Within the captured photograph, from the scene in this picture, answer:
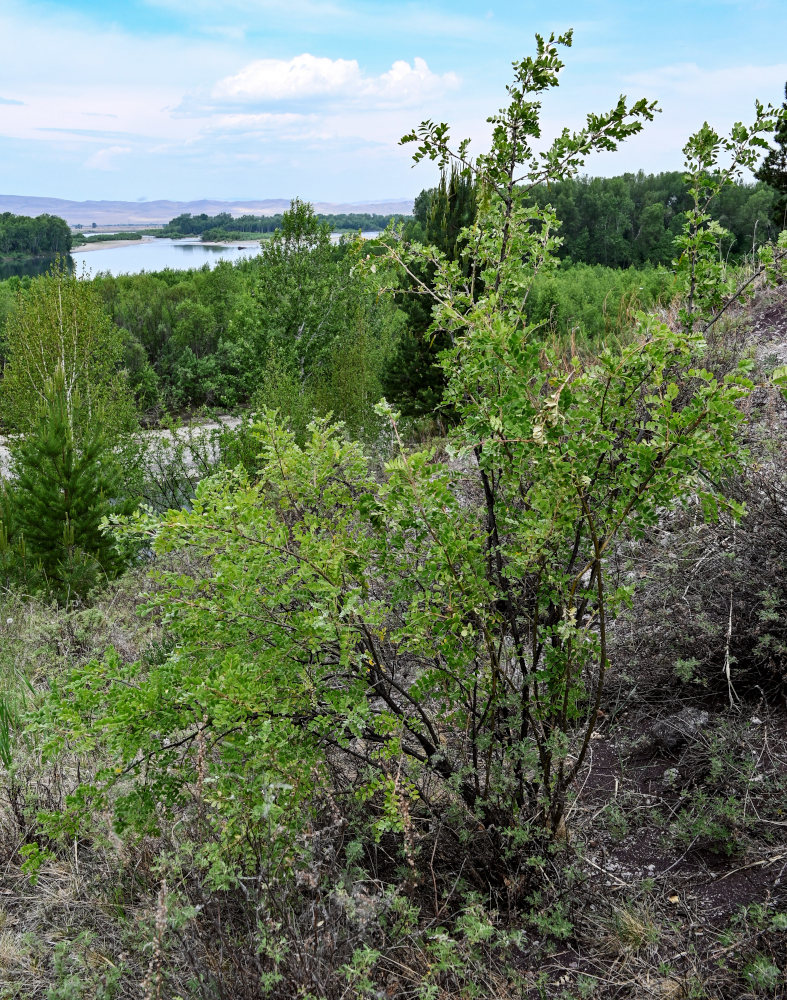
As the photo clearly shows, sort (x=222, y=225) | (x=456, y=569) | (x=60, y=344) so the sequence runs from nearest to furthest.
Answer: (x=456, y=569)
(x=60, y=344)
(x=222, y=225)

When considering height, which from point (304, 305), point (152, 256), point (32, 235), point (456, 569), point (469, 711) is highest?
point (32, 235)

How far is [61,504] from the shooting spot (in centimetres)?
855

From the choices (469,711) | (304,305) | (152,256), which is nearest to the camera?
(469,711)

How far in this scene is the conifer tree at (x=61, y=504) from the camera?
8445 mm

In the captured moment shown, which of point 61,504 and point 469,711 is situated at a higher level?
point 469,711

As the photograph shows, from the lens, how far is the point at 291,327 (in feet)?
67.4

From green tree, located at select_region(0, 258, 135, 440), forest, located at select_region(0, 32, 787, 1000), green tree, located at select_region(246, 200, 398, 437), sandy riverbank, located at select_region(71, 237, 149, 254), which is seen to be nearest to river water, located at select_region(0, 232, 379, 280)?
sandy riverbank, located at select_region(71, 237, 149, 254)

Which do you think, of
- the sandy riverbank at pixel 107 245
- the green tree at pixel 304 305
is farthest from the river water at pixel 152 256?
the green tree at pixel 304 305

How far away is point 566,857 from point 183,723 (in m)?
1.51

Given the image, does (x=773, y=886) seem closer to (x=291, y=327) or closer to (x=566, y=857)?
(x=566, y=857)

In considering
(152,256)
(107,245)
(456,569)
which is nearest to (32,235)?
(152,256)

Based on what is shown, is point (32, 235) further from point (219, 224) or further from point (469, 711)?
point (469, 711)

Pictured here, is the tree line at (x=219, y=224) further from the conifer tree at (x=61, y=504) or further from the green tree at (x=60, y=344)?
the conifer tree at (x=61, y=504)

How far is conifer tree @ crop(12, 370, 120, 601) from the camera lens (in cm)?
845
